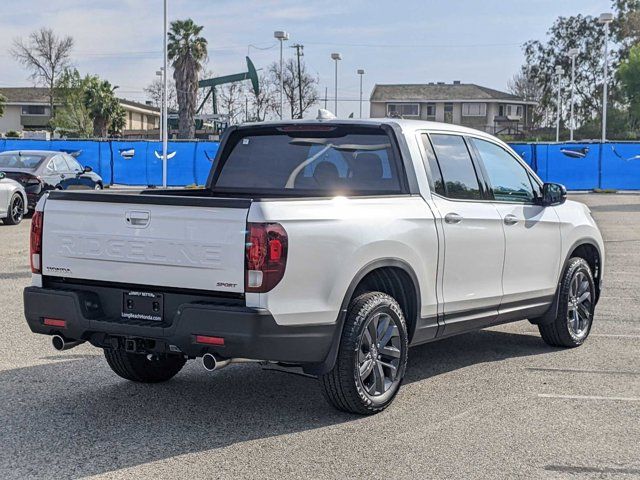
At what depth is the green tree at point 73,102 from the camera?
90.7 m

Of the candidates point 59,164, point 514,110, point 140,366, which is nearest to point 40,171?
point 59,164

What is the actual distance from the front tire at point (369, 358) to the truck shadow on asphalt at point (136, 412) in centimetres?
15

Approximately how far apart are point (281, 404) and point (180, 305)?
1299 millimetres

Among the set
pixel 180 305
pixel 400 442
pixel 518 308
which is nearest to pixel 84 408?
pixel 180 305

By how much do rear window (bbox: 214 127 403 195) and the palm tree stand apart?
2629 inches

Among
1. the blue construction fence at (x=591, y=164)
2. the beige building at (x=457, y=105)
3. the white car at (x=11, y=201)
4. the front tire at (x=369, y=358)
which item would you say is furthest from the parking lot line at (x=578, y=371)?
the beige building at (x=457, y=105)

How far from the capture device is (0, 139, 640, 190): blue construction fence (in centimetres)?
3662

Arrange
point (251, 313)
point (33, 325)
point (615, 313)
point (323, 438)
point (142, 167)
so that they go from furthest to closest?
point (142, 167) → point (615, 313) → point (33, 325) → point (323, 438) → point (251, 313)

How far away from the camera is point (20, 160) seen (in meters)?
20.8

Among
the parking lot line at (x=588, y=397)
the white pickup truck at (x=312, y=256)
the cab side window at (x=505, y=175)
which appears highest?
the cab side window at (x=505, y=175)

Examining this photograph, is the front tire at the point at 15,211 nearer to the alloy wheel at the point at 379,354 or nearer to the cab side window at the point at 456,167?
the cab side window at the point at 456,167

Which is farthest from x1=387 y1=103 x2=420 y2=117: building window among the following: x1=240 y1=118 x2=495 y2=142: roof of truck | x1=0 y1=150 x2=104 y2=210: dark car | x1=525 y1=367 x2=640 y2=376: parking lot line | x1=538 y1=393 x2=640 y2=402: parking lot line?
x1=538 y1=393 x2=640 y2=402: parking lot line

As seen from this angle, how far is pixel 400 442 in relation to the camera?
5.32 m

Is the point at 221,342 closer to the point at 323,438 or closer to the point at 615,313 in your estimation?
the point at 323,438
